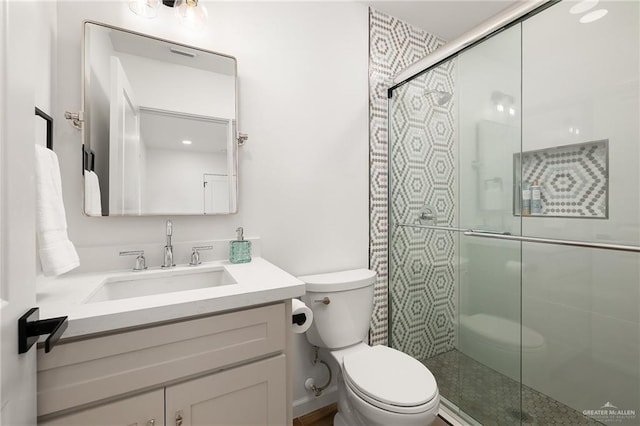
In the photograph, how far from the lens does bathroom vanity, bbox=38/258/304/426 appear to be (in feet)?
2.14

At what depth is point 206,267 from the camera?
116cm

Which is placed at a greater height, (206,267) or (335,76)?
(335,76)

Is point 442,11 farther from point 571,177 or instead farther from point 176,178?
point 176,178

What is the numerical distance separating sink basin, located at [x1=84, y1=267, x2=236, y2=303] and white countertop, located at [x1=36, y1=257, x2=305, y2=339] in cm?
2

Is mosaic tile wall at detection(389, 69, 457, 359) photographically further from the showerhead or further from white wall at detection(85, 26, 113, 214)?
white wall at detection(85, 26, 113, 214)

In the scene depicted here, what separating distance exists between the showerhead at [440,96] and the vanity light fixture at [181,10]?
1.21 m

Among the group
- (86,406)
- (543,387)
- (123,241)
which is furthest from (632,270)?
(123,241)

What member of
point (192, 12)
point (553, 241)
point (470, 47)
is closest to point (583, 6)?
point (470, 47)

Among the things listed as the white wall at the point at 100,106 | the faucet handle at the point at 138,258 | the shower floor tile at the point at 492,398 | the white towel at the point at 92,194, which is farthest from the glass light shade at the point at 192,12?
the shower floor tile at the point at 492,398

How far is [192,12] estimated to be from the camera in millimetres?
1129

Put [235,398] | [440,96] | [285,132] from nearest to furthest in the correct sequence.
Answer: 1. [235,398]
2. [285,132]
3. [440,96]

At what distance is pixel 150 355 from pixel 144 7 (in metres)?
1.25

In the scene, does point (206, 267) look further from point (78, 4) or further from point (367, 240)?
point (78, 4)

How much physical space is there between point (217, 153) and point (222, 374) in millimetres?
898
